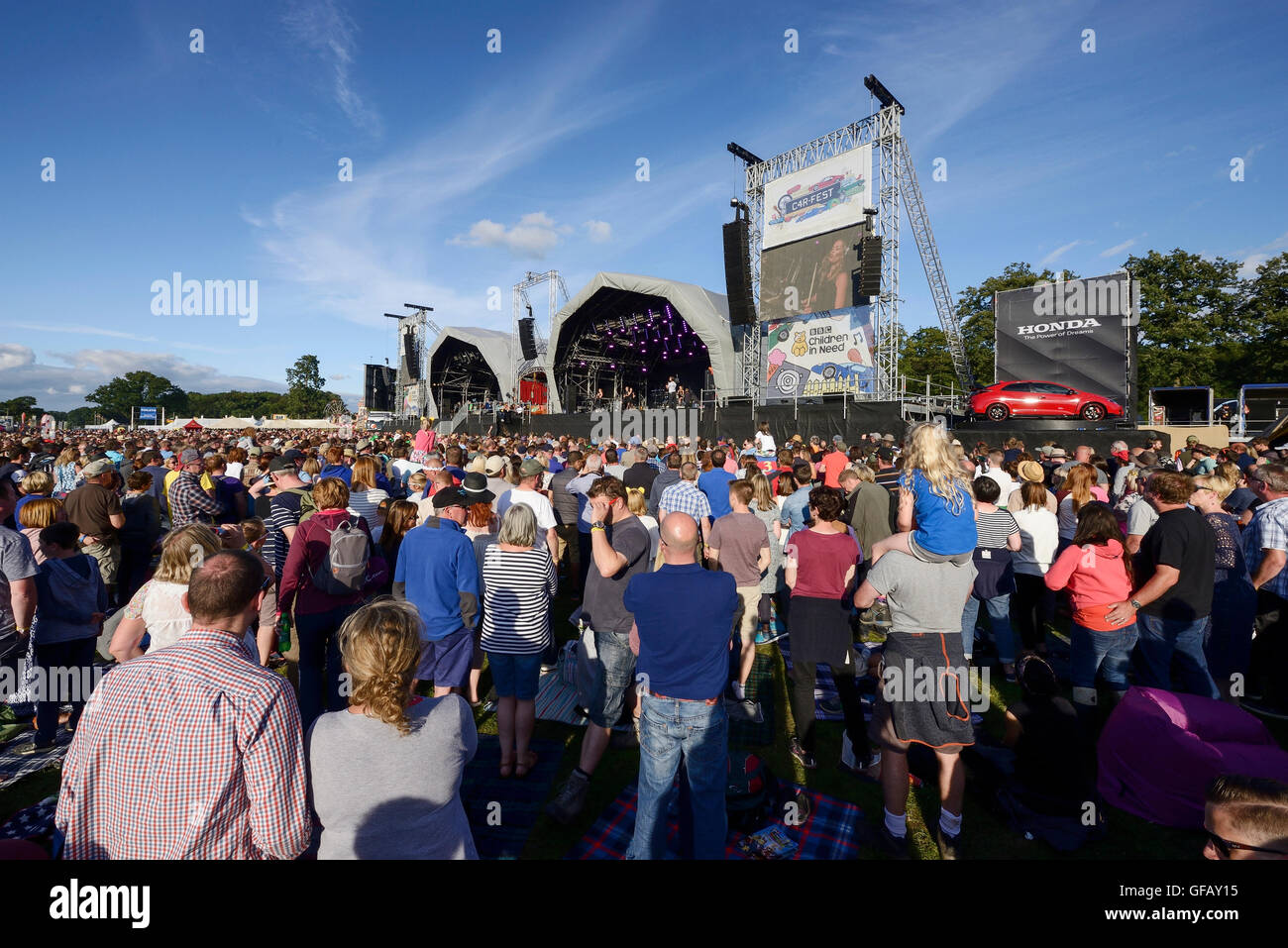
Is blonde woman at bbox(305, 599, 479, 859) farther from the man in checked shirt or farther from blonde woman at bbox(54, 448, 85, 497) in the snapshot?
blonde woman at bbox(54, 448, 85, 497)

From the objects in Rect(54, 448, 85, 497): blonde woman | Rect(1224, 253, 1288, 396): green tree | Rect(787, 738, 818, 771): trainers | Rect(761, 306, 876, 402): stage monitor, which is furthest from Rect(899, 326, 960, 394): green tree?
Rect(54, 448, 85, 497): blonde woman

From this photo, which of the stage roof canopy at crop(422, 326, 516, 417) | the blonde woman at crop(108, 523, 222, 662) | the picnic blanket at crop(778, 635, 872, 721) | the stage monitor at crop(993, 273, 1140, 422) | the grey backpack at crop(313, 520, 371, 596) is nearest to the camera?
the blonde woman at crop(108, 523, 222, 662)

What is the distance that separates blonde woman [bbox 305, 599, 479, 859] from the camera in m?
1.63

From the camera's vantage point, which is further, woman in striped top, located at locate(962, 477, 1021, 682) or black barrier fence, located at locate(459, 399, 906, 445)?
black barrier fence, located at locate(459, 399, 906, 445)

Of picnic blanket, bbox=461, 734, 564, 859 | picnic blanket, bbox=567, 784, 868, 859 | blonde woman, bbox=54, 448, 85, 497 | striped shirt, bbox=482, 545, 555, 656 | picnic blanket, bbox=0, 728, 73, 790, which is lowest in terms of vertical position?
picnic blanket, bbox=567, 784, 868, 859

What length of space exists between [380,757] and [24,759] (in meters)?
4.60

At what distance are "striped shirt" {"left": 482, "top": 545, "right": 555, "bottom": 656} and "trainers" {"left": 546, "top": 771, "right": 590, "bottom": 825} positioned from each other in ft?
2.72

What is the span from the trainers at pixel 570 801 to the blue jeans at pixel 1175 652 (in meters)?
4.06

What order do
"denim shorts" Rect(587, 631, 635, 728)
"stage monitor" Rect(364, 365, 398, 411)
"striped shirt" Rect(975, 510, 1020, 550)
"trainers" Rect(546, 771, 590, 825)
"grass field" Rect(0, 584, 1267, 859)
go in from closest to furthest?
"grass field" Rect(0, 584, 1267, 859)
"trainers" Rect(546, 771, 590, 825)
"denim shorts" Rect(587, 631, 635, 728)
"striped shirt" Rect(975, 510, 1020, 550)
"stage monitor" Rect(364, 365, 398, 411)

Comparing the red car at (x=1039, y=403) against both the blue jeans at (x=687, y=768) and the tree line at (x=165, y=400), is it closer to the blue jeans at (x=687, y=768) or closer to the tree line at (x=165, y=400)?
the blue jeans at (x=687, y=768)

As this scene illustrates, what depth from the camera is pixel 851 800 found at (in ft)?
12.1

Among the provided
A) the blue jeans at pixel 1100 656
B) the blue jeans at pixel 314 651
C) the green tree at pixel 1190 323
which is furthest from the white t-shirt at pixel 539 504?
the green tree at pixel 1190 323

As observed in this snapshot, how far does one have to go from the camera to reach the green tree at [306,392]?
295ft
